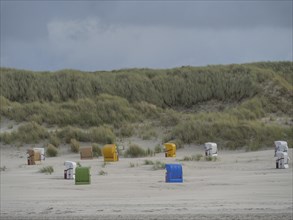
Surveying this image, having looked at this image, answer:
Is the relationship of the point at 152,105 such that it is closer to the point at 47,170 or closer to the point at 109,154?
the point at 109,154

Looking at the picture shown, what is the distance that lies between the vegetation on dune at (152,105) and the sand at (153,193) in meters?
7.84

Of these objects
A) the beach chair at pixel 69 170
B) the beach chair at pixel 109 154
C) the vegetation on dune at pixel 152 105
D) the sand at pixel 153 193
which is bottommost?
the sand at pixel 153 193

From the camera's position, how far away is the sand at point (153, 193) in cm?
1273

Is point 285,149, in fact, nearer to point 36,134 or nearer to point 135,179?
point 135,179

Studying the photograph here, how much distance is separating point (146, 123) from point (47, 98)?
770cm

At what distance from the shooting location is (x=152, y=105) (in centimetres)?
3803

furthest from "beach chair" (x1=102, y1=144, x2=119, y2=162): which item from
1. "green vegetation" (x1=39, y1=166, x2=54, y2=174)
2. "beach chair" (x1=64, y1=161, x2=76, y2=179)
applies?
"beach chair" (x1=64, y1=161, x2=76, y2=179)

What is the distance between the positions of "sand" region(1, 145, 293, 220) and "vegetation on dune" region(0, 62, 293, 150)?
7842mm

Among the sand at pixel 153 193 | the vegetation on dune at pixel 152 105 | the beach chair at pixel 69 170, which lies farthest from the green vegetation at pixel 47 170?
the vegetation on dune at pixel 152 105

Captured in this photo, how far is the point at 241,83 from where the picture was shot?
41.9 metres

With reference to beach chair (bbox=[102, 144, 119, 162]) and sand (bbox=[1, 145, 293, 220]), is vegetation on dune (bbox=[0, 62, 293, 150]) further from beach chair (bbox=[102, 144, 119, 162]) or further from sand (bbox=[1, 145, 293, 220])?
sand (bbox=[1, 145, 293, 220])

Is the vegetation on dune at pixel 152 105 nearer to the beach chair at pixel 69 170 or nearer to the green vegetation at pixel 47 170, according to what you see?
the green vegetation at pixel 47 170

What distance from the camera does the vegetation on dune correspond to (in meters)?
30.5

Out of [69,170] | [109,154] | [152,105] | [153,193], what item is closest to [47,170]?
[69,170]
